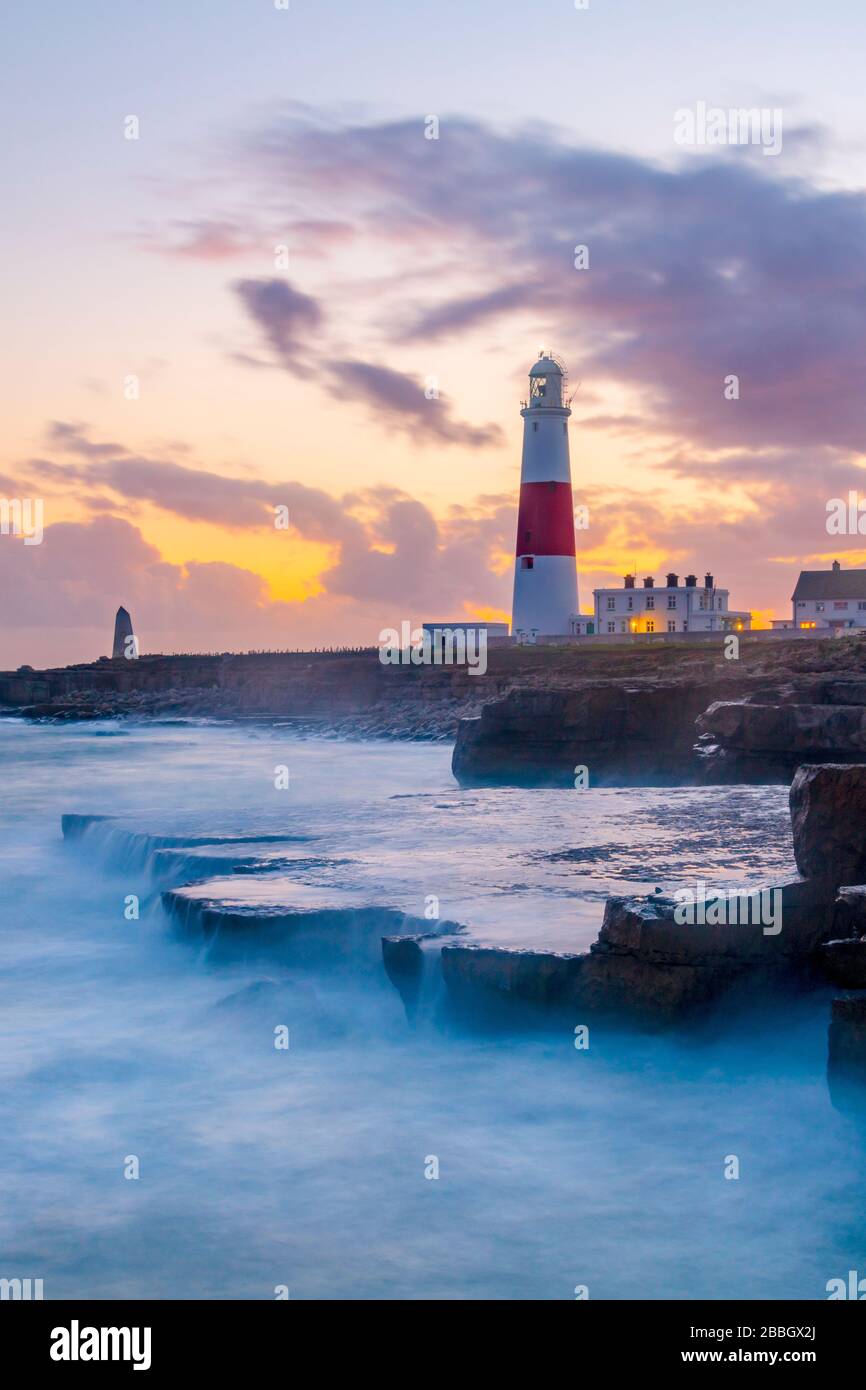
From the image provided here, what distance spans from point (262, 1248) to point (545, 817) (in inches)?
379

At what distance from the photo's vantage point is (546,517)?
4459 cm

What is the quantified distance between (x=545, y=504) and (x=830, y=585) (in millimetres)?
24239

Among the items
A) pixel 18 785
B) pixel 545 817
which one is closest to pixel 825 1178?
pixel 545 817

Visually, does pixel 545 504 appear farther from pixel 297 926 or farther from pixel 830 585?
pixel 297 926

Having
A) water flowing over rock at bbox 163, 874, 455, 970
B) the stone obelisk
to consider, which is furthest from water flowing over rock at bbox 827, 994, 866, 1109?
the stone obelisk

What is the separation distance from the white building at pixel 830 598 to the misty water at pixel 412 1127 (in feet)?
168

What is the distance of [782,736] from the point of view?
1755 centimetres

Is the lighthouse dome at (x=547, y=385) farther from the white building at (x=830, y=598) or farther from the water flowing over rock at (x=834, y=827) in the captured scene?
the water flowing over rock at (x=834, y=827)

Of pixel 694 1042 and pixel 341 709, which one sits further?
pixel 341 709

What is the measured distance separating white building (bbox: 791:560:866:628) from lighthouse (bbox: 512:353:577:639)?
776 inches

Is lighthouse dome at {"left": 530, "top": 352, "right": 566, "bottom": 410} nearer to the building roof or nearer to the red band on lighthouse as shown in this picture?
the red band on lighthouse

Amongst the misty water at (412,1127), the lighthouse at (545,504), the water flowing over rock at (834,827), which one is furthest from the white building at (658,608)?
the water flowing over rock at (834,827)
